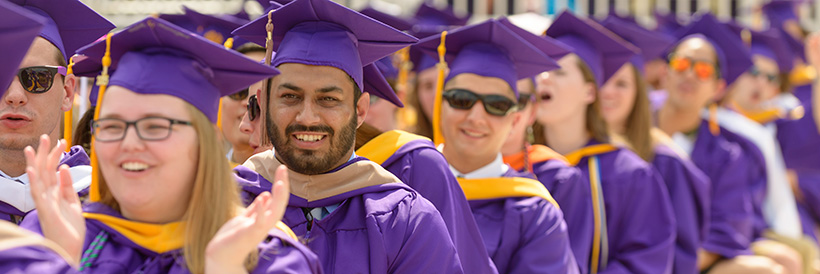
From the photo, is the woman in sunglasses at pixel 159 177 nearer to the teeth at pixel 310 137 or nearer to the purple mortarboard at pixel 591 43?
the teeth at pixel 310 137

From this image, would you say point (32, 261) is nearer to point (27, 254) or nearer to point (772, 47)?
point (27, 254)

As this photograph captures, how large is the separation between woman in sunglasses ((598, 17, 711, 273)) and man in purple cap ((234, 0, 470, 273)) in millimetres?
2734

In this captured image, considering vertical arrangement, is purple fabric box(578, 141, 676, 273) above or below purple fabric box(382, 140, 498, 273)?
below

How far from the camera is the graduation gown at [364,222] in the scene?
279 centimetres

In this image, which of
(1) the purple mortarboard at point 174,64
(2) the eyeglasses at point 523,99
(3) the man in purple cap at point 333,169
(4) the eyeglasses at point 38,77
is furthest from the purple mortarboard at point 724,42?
(1) the purple mortarboard at point 174,64

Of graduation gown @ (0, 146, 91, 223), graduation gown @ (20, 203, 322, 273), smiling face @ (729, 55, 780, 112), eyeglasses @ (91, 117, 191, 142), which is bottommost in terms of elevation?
smiling face @ (729, 55, 780, 112)

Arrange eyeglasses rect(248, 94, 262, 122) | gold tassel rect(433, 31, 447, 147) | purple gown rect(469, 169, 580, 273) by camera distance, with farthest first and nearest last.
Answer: gold tassel rect(433, 31, 447, 147) → purple gown rect(469, 169, 580, 273) → eyeglasses rect(248, 94, 262, 122)

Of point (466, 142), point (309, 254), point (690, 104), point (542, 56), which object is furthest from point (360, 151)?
point (690, 104)

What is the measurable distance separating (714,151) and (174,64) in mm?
5013

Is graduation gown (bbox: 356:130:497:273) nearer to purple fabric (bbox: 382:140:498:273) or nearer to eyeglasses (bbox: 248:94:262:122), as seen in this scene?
purple fabric (bbox: 382:140:498:273)

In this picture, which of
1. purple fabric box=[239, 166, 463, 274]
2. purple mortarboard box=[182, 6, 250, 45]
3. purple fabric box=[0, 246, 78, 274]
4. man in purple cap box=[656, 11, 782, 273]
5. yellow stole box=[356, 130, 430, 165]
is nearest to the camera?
purple fabric box=[0, 246, 78, 274]

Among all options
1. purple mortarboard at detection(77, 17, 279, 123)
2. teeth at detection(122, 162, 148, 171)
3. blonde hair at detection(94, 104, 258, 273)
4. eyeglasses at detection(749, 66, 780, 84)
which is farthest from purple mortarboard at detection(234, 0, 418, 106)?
eyeglasses at detection(749, 66, 780, 84)

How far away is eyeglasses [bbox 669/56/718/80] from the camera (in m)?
6.37

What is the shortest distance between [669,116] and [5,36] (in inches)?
205
